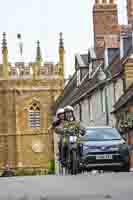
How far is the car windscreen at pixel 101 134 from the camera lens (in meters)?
18.3

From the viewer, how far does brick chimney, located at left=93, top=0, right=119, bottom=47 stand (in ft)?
150

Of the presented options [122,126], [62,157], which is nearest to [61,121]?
[62,157]

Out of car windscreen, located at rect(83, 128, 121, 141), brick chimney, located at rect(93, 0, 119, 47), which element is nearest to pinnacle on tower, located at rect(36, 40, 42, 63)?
Answer: brick chimney, located at rect(93, 0, 119, 47)

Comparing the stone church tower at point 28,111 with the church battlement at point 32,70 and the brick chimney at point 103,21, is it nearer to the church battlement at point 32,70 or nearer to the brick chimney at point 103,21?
the church battlement at point 32,70

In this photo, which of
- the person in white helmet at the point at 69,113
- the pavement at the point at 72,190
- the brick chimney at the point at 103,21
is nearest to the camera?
the pavement at the point at 72,190

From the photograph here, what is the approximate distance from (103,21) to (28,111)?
26.3 meters

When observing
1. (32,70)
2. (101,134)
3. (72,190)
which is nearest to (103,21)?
(32,70)

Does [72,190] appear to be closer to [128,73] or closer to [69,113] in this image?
[69,113]

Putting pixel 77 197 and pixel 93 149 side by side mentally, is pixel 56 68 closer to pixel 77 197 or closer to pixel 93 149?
pixel 93 149

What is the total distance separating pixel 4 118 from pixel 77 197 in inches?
2437

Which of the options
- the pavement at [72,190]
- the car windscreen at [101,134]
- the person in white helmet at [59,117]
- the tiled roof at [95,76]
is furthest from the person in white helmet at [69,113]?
the tiled roof at [95,76]

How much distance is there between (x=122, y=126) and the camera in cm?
3253

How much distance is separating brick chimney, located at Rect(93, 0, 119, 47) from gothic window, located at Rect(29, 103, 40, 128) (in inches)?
1007

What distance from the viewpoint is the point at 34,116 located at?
2793 inches
